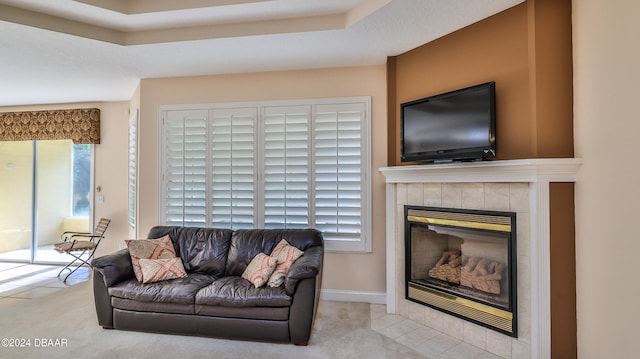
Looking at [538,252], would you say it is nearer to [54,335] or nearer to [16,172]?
[54,335]

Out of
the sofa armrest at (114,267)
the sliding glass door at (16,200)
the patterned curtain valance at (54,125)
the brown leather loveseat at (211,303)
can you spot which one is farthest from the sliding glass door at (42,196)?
the brown leather loveseat at (211,303)

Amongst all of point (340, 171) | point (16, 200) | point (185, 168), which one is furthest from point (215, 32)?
point (16, 200)

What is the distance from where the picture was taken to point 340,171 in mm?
3535

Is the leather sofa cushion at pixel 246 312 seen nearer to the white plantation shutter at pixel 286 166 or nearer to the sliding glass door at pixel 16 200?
the white plantation shutter at pixel 286 166

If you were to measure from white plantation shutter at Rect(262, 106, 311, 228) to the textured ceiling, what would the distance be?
0.58 m

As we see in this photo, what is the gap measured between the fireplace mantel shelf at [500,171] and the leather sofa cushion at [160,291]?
2182 millimetres

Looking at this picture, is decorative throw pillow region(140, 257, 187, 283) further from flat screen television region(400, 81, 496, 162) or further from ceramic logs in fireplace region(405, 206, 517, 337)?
flat screen television region(400, 81, 496, 162)

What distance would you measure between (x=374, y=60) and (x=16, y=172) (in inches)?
249

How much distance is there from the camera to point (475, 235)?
106 inches

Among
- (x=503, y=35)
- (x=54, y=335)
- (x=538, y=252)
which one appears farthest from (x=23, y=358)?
(x=503, y=35)

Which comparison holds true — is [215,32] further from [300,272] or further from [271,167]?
[300,272]

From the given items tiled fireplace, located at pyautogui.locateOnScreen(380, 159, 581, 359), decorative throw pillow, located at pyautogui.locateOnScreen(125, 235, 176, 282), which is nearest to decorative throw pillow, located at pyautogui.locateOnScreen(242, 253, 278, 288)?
decorative throw pillow, located at pyautogui.locateOnScreen(125, 235, 176, 282)

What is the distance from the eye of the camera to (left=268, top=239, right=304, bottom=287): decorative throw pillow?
2.70 m

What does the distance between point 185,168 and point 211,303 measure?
1875mm
